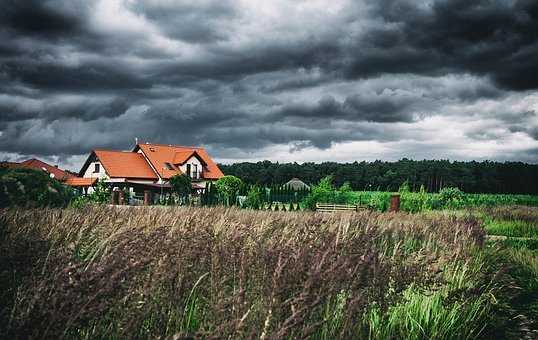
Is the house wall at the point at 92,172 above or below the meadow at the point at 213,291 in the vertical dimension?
above

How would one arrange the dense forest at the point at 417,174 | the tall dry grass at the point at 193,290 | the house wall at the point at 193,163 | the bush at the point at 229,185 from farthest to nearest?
the dense forest at the point at 417,174
the house wall at the point at 193,163
the bush at the point at 229,185
the tall dry grass at the point at 193,290

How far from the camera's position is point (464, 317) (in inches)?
187

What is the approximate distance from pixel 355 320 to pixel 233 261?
1100mm

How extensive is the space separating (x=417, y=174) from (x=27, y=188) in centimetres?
8664

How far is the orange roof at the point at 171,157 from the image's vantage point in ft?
165

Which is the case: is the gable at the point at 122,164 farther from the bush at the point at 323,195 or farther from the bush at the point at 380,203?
the bush at the point at 380,203

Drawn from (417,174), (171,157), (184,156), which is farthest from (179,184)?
(417,174)

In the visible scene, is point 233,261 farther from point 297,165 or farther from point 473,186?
point 297,165

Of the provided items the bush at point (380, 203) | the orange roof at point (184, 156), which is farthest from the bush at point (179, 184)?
the bush at point (380, 203)

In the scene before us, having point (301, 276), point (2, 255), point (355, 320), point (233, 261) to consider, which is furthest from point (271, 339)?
point (2, 255)

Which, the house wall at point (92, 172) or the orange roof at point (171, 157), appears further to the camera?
the orange roof at point (171, 157)

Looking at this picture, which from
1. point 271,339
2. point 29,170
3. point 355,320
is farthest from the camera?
point 29,170

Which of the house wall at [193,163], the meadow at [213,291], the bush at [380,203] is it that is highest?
the house wall at [193,163]

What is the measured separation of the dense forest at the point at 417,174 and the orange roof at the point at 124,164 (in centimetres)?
A: 3087
